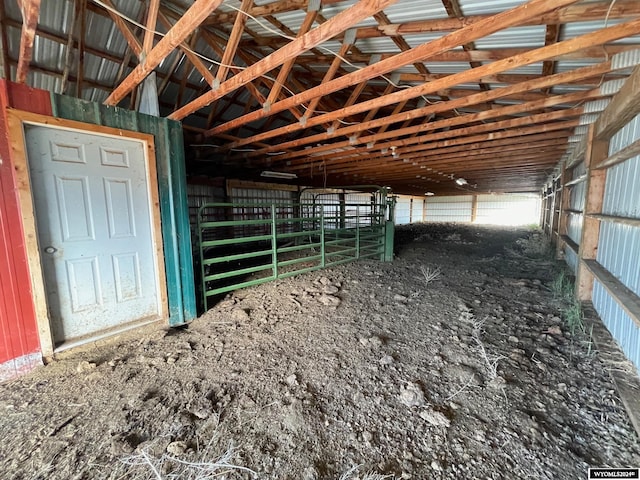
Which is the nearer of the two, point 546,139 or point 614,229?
point 614,229

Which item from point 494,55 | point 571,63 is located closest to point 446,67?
point 494,55

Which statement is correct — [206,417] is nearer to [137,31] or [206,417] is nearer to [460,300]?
[460,300]

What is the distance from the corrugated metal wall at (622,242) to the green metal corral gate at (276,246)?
3.31 metres

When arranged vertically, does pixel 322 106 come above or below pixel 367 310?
above

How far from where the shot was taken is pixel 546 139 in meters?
4.56

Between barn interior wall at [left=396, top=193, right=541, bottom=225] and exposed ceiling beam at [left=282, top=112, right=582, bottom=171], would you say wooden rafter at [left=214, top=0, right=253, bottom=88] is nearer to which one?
exposed ceiling beam at [left=282, top=112, right=582, bottom=171]

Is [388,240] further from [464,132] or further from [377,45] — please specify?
[377,45]

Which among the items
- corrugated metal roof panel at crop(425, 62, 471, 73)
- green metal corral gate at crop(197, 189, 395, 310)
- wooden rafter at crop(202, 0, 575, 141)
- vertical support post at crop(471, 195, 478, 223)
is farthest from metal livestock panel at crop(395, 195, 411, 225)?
wooden rafter at crop(202, 0, 575, 141)

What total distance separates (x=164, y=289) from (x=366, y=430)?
2.46m

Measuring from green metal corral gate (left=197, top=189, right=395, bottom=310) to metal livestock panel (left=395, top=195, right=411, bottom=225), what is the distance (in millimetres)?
11600

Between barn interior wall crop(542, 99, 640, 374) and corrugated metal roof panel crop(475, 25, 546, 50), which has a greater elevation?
corrugated metal roof panel crop(475, 25, 546, 50)

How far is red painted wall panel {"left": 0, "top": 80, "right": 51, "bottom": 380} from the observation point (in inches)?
75.7

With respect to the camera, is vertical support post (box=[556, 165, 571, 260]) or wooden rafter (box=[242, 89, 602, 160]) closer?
wooden rafter (box=[242, 89, 602, 160])

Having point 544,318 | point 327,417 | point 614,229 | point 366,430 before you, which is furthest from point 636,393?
point 327,417
